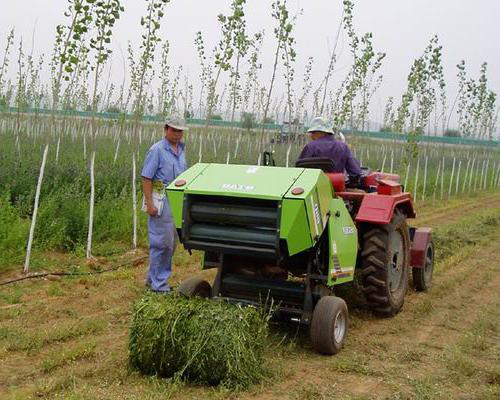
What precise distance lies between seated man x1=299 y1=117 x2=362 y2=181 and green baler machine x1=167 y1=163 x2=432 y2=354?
0.76 m

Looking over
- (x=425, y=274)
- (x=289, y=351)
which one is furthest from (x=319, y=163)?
(x=425, y=274)

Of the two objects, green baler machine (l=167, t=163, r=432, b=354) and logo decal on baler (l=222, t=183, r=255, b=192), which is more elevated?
logo decal on baler (l=222, t=183, r=255, b=192)

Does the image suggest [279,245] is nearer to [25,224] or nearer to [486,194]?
[25,224]

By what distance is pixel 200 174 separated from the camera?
16.7 ft

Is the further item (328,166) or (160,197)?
(160,197)

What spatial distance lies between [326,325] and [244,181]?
123 cm

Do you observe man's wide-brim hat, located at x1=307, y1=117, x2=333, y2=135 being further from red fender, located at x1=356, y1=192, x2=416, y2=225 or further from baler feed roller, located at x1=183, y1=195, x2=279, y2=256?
baler feed roller, located at x1=183, y1=195, x2=279, y2=256

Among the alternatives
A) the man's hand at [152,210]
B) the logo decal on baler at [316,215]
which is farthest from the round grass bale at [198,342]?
the man's hand at [152,210]

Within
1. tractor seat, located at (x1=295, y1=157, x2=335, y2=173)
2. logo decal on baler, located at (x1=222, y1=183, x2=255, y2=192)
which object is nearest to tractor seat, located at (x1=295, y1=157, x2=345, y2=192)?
tractor seat, located at (x1=295, y1=157, x2=335, y2=173)

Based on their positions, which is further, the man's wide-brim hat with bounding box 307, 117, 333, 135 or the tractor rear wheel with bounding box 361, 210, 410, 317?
the man's wide-brim hat with bounding box 307, 117, 333, 135

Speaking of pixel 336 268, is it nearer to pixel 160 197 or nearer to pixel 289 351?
pixel 289 351

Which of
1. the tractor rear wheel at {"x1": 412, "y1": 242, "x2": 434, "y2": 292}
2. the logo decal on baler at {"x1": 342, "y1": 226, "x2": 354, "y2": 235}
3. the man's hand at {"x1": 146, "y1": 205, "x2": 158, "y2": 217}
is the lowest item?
the tractor rear wheel at {"x1": 412, "y1": 242, "x2": 434, "y2": 292}

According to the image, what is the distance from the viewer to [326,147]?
6027 millimetres

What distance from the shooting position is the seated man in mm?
6027
